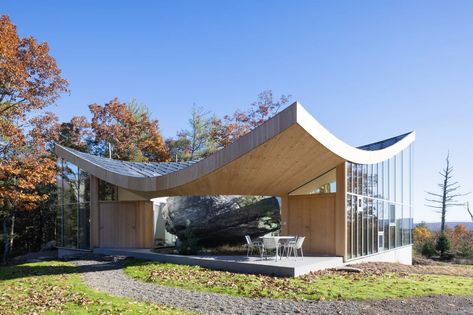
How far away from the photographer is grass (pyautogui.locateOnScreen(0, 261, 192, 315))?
6.75 m

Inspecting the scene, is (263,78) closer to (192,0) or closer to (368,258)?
(192,0)

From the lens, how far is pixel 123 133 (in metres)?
29.0

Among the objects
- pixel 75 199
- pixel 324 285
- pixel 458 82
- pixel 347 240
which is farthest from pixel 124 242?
pixel 458 82

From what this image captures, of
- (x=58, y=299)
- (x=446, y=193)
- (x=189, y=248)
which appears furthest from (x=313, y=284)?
(x=446, y=193)

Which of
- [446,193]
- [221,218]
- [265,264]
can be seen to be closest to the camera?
[265,264]

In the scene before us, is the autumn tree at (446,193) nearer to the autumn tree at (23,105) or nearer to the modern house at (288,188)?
the modern house at (288,188)

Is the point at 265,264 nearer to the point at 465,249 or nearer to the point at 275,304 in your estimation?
the point at 275,304

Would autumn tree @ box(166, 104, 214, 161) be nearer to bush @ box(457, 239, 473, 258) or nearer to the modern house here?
the modern house

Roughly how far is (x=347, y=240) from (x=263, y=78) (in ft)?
52.3

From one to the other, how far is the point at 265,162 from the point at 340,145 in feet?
7.47

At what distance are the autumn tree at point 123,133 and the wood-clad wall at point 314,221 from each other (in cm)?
1597

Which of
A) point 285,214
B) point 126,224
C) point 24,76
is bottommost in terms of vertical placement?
point 126,224

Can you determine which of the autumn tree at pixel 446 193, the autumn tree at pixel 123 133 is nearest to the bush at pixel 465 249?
the autumn tree at pixel 446 193

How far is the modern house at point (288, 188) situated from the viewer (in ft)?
36.4
